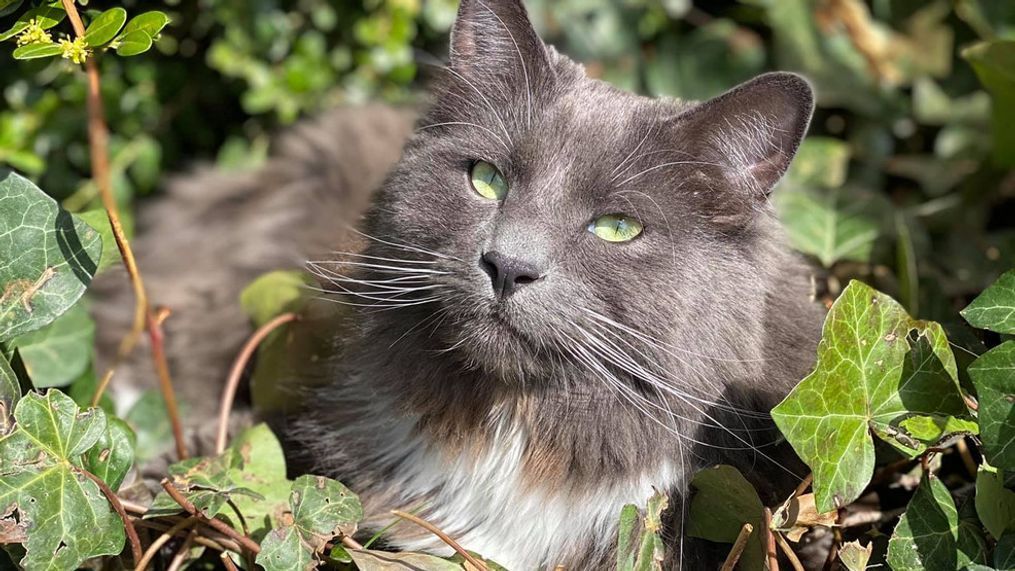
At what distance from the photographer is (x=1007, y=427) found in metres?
1.52

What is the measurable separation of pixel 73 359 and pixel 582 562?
113 centimetres

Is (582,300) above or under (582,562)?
above

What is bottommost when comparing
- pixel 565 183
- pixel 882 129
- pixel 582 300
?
pixel 882 129

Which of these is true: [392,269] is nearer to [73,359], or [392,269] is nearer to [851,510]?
[73,359]

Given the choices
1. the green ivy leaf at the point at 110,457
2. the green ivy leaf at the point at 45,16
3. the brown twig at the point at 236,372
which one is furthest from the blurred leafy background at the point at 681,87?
the green ivy leaf at the point at 110,457

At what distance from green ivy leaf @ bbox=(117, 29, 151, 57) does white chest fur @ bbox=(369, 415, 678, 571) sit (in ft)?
2.73

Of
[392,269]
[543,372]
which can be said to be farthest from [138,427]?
[543,372]

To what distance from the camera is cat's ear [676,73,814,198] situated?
1662 mm

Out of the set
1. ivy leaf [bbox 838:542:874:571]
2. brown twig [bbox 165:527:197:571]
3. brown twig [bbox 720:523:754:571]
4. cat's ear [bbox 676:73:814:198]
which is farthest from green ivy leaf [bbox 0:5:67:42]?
ivy leaf [bbox 838:542:874:571]

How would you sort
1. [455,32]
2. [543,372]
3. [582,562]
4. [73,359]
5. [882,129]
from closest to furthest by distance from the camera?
[543,372]
[582,562]
[455,32]
[73,359]
[882,129]

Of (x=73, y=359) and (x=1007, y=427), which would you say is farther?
(x=73, y=359)

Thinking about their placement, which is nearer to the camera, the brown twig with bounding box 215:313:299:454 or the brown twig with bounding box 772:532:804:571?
the brown twig with bounding box 772:532:804:571

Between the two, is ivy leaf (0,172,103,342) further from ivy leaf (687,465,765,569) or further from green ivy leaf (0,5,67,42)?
ivy leaf (687,465,765,569)

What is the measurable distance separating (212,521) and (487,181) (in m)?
0.75
